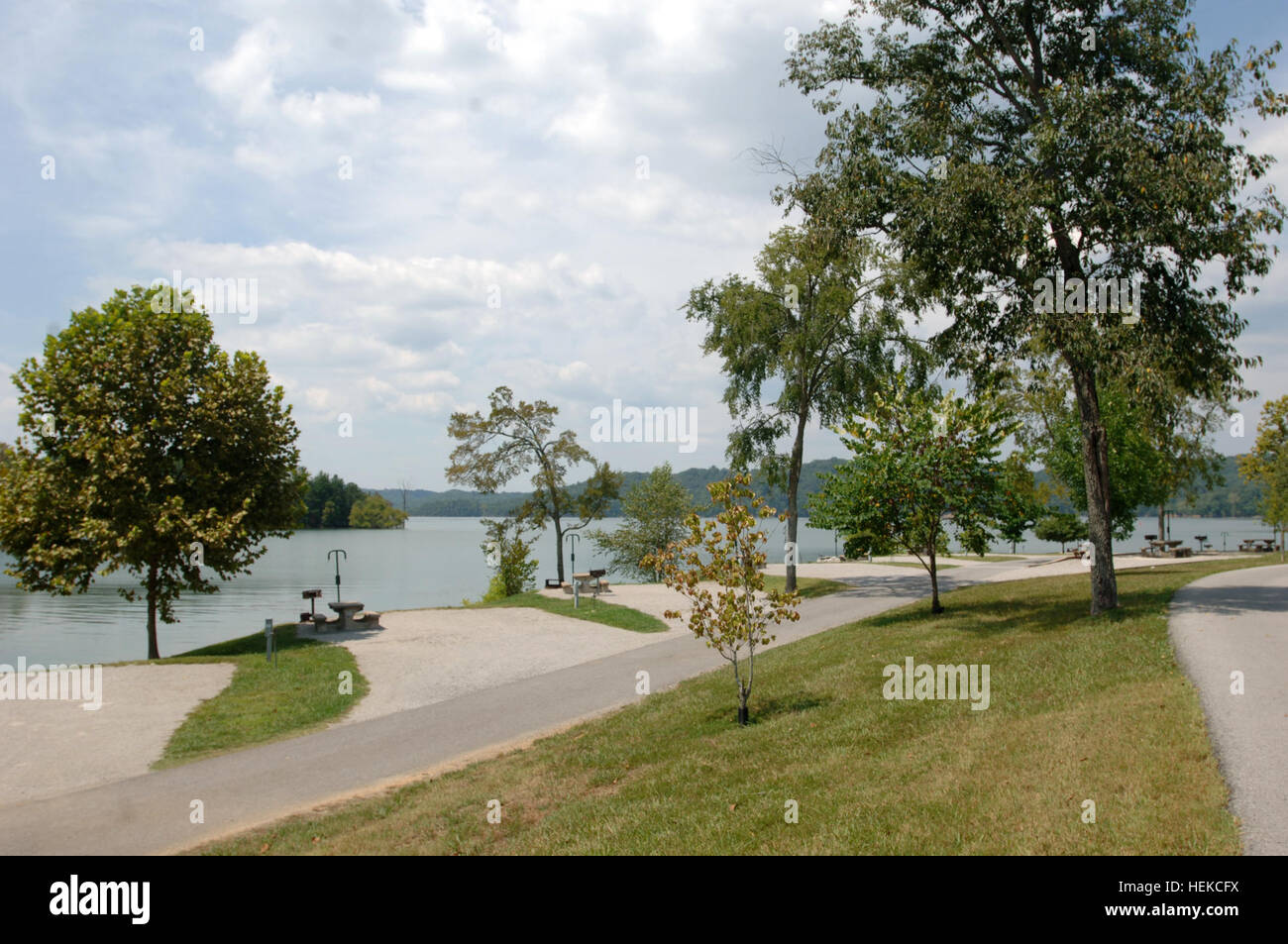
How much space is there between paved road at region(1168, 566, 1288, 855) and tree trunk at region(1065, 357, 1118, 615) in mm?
1266

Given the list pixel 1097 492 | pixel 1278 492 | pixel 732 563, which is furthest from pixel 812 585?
pixel 1278 492

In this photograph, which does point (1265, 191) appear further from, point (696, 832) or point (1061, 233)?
point (696, 832)

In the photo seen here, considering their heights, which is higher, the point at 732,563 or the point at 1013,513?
the point at 1013,513

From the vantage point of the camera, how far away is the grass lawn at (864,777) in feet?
21.4

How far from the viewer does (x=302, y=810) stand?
32.2 ft

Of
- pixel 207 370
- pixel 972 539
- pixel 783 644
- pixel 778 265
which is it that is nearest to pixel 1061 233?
pixel 972 539

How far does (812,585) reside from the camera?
31500 mm

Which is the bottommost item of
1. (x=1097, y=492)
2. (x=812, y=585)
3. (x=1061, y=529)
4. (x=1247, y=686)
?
(x=812, y=585)

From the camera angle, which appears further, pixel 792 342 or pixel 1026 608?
pixel 792 342

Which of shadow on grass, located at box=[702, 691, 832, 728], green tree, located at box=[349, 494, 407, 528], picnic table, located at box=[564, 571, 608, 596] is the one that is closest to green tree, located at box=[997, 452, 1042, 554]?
shadow on grass, located at box=[702, 691, 832, 728]

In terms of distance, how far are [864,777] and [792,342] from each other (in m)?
22.3

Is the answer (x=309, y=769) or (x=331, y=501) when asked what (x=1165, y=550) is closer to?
(x=309, y=769)

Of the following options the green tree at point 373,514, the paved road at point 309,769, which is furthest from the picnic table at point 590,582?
the green tree at point 373,514

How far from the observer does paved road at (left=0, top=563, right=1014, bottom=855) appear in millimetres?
9195
